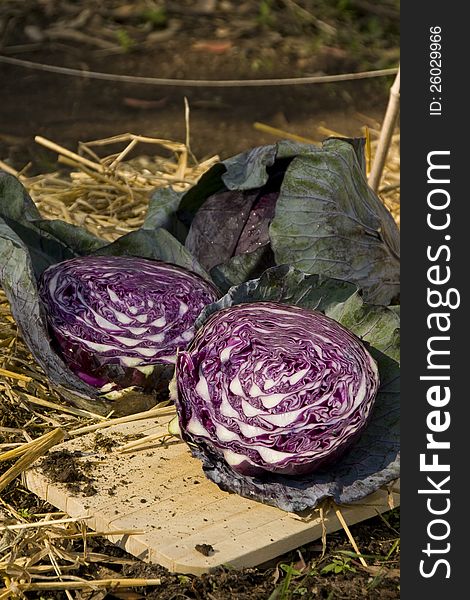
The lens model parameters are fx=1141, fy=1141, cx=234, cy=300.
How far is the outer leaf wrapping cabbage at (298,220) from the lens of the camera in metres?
3.23

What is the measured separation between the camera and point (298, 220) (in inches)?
127

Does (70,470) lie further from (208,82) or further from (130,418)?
(208,82)

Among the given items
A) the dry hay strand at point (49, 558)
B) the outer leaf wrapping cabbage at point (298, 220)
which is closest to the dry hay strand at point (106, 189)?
the outer leaf wrapping cabbage at point (298, 220)

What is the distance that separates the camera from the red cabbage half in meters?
2.58

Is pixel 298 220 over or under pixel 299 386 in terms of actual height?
over

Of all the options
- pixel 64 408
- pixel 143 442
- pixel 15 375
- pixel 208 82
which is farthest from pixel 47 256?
pixel 208 82

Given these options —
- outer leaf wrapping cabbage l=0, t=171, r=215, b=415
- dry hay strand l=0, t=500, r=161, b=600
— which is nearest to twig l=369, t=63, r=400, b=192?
outer leaf wrapping cabbage l=0, t=171, r=215, b=415

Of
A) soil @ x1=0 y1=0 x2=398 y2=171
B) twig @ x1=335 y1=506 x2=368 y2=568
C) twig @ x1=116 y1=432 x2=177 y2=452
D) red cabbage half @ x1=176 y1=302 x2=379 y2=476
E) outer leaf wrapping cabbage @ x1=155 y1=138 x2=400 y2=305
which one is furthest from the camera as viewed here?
soil @ x1=0 y1=0 x2=398 y2=171

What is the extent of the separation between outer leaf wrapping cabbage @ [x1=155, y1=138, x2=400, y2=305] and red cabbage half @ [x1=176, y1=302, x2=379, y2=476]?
549mm

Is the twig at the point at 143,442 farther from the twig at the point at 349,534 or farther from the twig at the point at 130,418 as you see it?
the twig at the point at 349,534

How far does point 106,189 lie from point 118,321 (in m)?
1.62

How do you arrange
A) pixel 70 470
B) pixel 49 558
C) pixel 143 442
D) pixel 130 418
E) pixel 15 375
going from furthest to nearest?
1. pixel 15 375
2. pixel 130 418
3. pixel 143 442
4. pixel 70 470
5. pixel 49 558

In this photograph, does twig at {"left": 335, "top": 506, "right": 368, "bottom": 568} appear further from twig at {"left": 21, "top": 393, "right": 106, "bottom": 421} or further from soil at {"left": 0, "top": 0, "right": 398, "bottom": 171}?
soil at {"left": 0, "top": 0, "right": 398, "bottom": 171}

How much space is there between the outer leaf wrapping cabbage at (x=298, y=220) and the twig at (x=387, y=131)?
0.21 m
